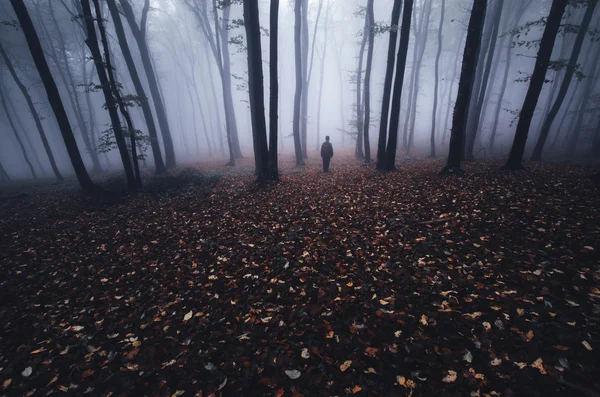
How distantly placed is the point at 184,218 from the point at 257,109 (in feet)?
19.9

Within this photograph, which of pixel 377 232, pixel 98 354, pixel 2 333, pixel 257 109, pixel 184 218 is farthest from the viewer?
pixel 257 109

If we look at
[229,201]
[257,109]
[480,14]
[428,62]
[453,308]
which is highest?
[428,62]

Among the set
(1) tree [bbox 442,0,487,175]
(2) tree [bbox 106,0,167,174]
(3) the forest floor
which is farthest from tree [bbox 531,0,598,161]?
(2) tree [bbox 106,0,167,174]

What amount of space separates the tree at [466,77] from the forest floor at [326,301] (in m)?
2.31

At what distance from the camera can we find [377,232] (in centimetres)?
605

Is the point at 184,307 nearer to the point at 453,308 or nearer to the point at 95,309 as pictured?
the point at 95,309

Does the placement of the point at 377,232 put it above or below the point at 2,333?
above

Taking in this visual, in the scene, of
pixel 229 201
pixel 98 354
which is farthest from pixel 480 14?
pixel 98 354

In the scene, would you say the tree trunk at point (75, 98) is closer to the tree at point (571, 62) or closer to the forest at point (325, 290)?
the forest at point (325, 290)

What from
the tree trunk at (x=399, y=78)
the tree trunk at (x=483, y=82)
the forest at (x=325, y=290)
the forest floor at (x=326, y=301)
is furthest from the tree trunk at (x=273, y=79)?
the tree trunk at (x=483, y=82)

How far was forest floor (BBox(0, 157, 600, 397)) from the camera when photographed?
9.57 ft

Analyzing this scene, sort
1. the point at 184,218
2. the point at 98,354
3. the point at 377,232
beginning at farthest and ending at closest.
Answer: the point at 184,218
the point at 377,232
the point at 98,354

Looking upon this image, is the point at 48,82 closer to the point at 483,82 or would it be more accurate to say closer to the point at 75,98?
the point at 75,98

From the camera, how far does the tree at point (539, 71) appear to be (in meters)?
8.45
